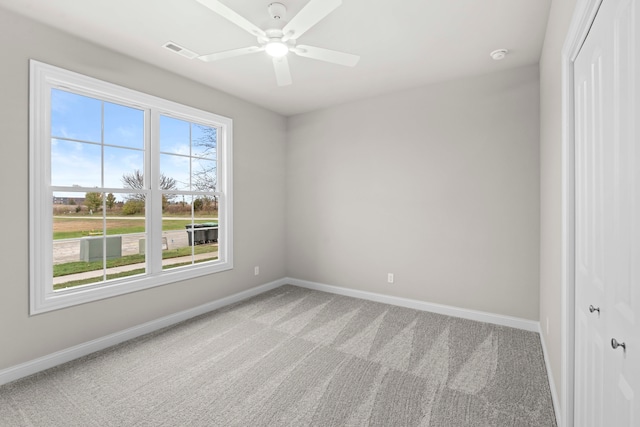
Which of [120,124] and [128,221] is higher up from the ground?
[120,124]

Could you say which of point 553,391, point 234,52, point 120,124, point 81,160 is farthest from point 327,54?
point 81,160

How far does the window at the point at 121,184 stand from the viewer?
2367 millimetres

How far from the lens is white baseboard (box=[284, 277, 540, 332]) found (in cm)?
308

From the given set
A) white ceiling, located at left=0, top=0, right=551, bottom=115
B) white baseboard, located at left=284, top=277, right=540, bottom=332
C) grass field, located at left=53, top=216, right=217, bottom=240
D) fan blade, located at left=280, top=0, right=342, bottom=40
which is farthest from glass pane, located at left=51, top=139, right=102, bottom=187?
white baseboard, located at left=284, top=277, right=540, bottom=332

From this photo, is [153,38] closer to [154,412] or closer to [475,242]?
[154,412]

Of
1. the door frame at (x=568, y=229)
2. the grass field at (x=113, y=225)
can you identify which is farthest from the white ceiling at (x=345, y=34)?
the grass field at (x=113, y=225)

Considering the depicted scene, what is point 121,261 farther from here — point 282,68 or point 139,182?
Result: point 282,68

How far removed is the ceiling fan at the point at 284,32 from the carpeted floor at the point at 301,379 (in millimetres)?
2447

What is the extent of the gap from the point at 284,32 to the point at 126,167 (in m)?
2.35

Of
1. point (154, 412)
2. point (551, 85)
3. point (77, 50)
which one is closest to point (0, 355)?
point (154, 412)

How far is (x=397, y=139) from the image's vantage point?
379cm

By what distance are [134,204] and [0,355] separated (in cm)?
162

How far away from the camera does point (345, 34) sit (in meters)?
2.47

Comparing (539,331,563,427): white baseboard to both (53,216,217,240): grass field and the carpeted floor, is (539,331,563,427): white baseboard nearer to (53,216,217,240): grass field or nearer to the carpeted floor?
the carpeted floor
